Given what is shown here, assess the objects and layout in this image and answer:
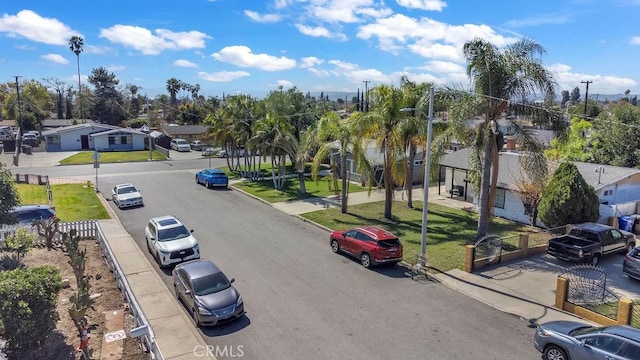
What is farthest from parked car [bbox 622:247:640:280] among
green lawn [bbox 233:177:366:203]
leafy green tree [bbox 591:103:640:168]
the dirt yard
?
green lawn [bbox 233:177:366:203]

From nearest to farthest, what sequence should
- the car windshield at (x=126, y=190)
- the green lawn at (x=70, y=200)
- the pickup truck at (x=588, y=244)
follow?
the pickup truck at (x=588, y=244) < the green lawn at (x=70, y=200) < the car windshield at (x=126, y=190)

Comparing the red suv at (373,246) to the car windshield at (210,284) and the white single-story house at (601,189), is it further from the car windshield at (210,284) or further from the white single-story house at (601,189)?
the white single-story house at (601,189)

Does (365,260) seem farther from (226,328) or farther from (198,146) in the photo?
(198,146)

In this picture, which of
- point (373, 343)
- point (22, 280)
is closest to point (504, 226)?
point (373, 343)

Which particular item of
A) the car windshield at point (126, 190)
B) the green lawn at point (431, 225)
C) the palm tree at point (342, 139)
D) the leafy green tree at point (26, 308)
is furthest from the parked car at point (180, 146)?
the leafy green tree at point (26, 308)

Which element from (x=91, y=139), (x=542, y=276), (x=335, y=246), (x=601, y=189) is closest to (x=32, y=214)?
(x=335, y=246)

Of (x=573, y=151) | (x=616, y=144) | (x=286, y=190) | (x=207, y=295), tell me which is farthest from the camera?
(x=573, y=151)

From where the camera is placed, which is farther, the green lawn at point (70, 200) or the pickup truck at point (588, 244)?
the green lawn at point (70, 200)
